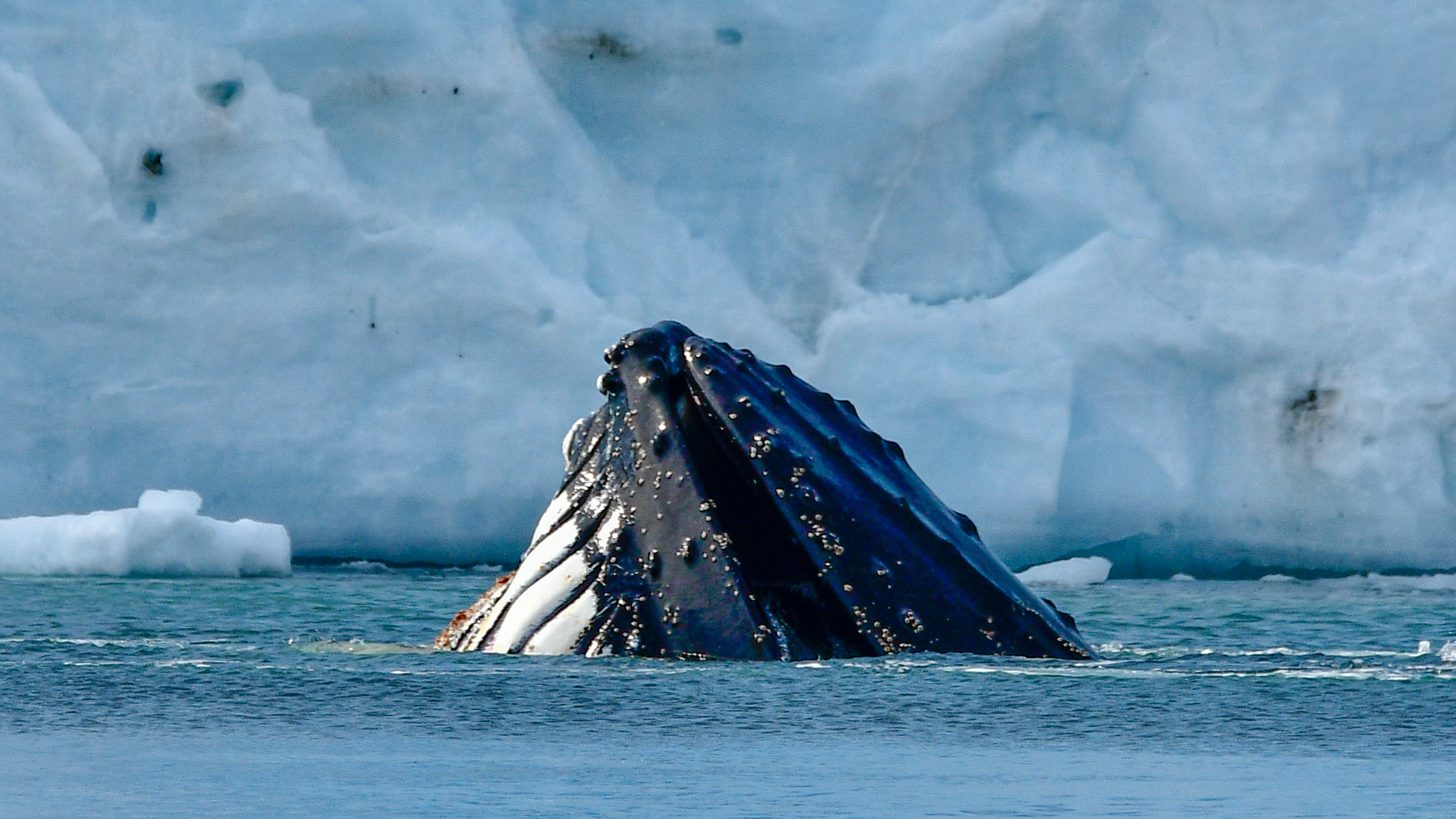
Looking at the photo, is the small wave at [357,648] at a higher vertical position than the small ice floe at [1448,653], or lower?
lower

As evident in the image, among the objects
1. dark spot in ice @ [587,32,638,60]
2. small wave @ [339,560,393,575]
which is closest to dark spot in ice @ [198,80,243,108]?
dark spot in ice @ [587,32,638,60]

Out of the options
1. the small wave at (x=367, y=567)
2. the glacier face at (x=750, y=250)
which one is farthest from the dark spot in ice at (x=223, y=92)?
the small wave at (x=367, y=567)

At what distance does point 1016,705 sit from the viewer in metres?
A: 5.81

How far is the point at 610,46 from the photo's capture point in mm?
15023

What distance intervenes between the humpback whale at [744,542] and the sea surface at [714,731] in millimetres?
108

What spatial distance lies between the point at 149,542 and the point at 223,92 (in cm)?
320

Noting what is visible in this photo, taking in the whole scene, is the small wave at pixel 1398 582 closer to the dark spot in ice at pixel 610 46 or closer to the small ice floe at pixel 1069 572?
the small ice floe at pixel 1069 572

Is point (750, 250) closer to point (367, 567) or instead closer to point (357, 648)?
point (367, 567)

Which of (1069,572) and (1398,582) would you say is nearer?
(1398,582)

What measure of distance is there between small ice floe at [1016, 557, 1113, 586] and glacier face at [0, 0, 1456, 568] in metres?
0.22

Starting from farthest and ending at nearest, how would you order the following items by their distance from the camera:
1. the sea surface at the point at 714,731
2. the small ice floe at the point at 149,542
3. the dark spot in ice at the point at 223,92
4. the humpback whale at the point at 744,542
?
the dark spot in ice at the point at 223,92
the small ice floe at the point at 149,542
the humpback whale at the point at 744,542
the sea surface at the point at 714,731

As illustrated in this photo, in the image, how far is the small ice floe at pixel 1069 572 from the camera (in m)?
14.1

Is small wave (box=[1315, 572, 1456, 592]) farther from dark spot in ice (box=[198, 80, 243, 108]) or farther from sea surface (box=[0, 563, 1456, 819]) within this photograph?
dark spot in ice (box=[198, 80, 243, 108])

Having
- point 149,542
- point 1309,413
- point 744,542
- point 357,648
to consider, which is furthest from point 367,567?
point 744,542
